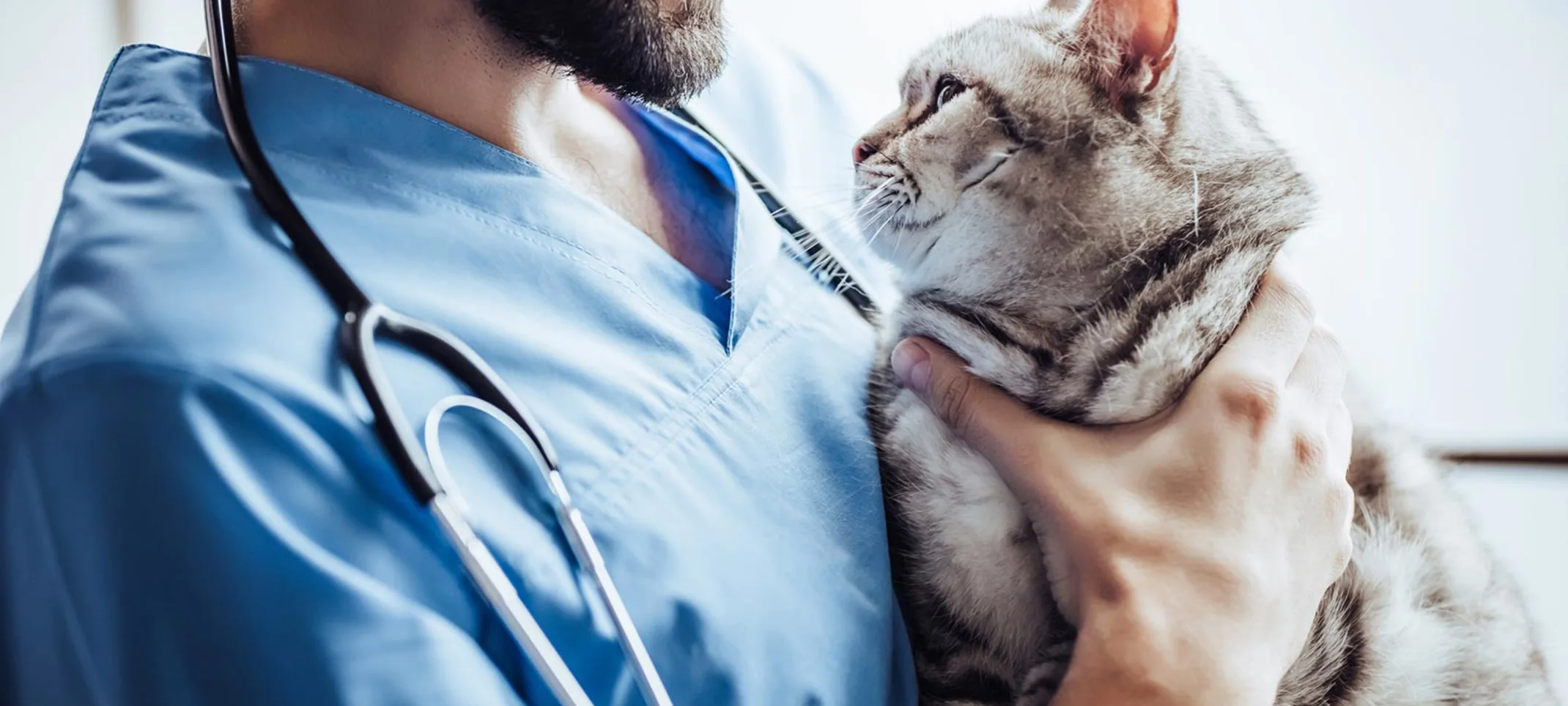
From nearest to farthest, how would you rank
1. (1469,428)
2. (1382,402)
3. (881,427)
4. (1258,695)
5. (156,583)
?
1. (156,583)
2. (1258,695)
3. (881,427)
4. (1382,402)
5. (1469,428)

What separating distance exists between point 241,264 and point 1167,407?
24.2 inches

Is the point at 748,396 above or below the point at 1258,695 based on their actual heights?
above

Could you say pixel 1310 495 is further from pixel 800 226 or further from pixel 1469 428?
pixel 1469 428

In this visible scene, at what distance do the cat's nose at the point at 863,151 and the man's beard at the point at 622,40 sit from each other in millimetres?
138

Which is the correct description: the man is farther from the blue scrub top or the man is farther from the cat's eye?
the cat's eye

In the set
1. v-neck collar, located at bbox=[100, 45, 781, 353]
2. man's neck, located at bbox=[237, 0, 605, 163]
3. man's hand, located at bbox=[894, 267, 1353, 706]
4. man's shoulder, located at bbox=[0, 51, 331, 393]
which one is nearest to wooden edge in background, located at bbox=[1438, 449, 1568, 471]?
man's hand, located at bbox=[894, 267, 1353, 706]

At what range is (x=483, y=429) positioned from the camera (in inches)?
22.3

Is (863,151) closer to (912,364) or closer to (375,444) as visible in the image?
(912,364)

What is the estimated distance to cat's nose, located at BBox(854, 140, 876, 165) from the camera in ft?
2.71

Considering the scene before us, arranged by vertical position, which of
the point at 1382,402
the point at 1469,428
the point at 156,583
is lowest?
the point at 1469,428

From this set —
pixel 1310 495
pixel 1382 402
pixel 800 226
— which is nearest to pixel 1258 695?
pixel 1310 495

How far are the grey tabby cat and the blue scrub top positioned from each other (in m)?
0.06

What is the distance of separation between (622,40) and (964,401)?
37 cm

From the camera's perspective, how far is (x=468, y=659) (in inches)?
20.0
